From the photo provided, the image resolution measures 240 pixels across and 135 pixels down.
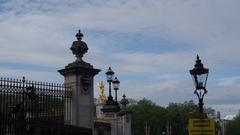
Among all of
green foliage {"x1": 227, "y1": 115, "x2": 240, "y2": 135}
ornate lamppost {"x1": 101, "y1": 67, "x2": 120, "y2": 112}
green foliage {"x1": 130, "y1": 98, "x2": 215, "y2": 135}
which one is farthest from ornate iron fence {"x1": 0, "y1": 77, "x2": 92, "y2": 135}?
green foliage {"x1": 227, "y1": 115, "x2": 240, "y2": 135}

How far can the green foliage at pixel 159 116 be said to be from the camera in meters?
124

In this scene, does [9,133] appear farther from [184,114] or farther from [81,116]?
[184,114]

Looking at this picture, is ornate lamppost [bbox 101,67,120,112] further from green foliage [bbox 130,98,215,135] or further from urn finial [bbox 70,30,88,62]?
green foliage [bbox 130,98,215,135]

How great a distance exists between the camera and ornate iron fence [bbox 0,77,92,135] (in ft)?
71.5

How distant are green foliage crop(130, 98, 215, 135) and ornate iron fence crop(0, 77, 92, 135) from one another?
97.6 meters

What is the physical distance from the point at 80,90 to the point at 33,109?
3.01m

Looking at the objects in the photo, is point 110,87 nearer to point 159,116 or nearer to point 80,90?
point 80,90

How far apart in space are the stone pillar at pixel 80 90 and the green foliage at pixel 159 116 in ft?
314

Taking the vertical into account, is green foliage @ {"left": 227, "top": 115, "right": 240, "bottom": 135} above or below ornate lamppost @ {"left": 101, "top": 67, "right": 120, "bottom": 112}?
below

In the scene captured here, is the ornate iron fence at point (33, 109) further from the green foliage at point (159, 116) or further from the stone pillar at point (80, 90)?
the green foliage at point (159, 116)

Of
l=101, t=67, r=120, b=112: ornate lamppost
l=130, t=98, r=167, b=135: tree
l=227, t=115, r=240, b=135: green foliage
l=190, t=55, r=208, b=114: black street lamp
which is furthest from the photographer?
l=227, t=115, r=240, b=135: green foliage

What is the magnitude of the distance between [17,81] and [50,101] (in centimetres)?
198

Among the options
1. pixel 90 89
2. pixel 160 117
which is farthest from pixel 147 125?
pixel 90 89

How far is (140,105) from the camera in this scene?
426 feet
